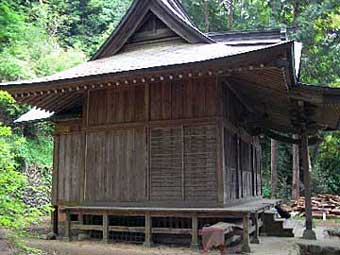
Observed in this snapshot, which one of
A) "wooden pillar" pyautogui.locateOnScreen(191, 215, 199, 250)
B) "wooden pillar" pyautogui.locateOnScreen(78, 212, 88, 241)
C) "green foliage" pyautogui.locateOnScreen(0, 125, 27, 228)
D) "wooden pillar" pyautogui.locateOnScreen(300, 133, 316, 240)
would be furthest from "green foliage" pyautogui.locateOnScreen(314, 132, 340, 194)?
"green foliage" pyautogui.locateOnScreen(0, 125, 27, 228)

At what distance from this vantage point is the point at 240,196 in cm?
1057

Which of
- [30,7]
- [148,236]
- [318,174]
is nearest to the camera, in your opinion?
[148,236]

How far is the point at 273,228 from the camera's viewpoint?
10781 mm

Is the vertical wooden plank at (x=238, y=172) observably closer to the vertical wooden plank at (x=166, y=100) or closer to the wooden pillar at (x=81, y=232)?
the vertical wooden plank at (x=166, y=100)

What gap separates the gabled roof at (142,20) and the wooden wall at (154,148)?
181 centimetres

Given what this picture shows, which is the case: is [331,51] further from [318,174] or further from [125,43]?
[125,43]

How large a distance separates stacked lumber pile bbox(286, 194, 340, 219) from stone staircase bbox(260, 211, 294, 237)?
702 centimetres

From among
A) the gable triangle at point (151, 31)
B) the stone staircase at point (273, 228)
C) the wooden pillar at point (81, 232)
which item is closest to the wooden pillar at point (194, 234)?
the wooden pillar at point (81, 232)

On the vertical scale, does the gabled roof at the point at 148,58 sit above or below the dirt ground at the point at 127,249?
above

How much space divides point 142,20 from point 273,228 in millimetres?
6471

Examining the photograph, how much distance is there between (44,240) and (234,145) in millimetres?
5138

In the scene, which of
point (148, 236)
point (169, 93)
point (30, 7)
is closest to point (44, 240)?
point (148, 236)

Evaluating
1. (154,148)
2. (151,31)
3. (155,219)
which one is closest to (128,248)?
(155,219)

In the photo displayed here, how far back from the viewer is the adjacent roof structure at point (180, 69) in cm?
755
